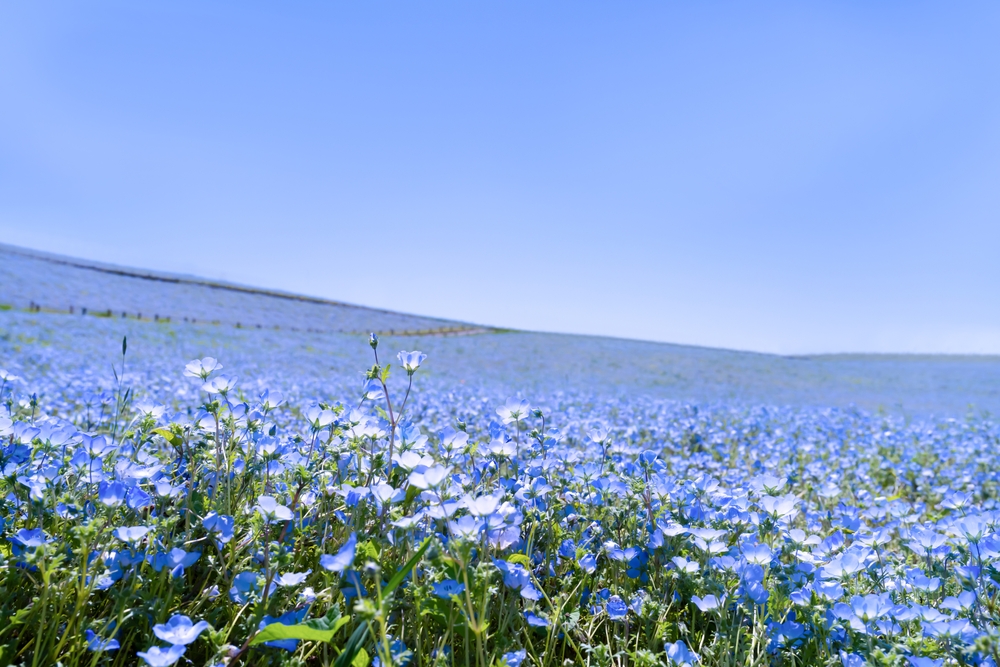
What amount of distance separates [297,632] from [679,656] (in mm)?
880

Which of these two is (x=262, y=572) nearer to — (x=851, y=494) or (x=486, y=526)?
(x=486, y=526)

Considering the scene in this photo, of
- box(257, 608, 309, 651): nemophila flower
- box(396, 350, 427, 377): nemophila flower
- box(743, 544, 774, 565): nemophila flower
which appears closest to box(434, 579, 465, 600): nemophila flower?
box(257, 608, 309, 651): nemophila flower

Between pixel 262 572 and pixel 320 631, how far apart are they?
0.37 metres

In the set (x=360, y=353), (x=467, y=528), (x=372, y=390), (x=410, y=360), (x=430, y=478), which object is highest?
(x=410, y=360)

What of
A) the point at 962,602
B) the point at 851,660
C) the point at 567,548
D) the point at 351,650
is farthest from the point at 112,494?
the point at 962,602

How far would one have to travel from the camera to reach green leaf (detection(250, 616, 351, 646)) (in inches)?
45.5

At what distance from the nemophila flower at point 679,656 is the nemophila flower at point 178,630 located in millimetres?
1053

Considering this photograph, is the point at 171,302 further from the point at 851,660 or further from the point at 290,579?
the point at 851,660

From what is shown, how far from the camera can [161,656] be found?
1108 mm

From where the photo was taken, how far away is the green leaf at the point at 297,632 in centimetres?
116

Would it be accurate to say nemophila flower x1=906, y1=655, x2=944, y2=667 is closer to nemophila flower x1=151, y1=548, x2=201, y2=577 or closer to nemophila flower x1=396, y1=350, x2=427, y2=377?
nemophila flower x1=396, y1=350, x2=427, y2=377

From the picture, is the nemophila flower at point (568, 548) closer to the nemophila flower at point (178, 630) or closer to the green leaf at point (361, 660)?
the green leaf at point (361, 660)

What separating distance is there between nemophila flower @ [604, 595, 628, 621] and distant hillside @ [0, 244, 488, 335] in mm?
28822

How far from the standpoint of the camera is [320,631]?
3.75 feet
